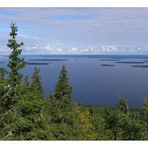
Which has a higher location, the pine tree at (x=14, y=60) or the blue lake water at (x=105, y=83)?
the pine tree at (x=14, y=60)

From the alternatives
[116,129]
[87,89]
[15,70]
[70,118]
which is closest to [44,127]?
[15,70]

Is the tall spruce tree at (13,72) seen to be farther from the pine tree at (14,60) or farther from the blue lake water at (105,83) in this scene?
the blue lake water at (105,83)

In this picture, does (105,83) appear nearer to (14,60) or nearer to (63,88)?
(63,88)

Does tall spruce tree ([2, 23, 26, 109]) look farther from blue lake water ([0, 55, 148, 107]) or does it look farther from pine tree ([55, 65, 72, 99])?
blue lake water ([0, 55, 148, 107])

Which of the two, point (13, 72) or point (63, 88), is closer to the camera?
point (13, 72)

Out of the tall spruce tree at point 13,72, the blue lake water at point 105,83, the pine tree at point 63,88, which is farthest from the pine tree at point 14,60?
the blue lake water at point 105,83

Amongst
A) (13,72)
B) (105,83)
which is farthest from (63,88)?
(105,83)

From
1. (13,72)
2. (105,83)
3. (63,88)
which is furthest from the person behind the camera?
(105,83)

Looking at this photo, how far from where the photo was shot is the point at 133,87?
3584 centimetres

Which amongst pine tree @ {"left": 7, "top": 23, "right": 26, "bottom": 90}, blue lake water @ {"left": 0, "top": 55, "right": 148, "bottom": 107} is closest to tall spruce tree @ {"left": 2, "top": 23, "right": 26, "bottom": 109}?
pine tree @ {"left": 7, "top": 23, "right": 26, "bottom": 90}

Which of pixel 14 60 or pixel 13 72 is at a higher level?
pixel 14 60
